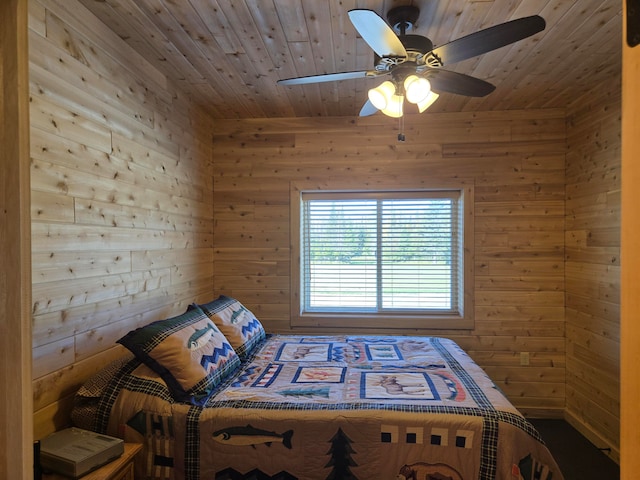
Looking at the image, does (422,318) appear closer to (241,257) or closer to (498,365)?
(498,365)

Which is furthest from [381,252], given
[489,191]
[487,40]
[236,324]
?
[487,40]

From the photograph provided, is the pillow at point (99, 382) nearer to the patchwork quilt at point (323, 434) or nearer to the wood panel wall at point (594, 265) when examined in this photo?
the patchwork quilt at point (323, 434)

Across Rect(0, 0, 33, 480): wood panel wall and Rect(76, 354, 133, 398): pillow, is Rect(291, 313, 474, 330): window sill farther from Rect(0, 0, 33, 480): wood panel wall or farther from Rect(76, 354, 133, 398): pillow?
Rect(0, 0, 33, 480): wood panel wall

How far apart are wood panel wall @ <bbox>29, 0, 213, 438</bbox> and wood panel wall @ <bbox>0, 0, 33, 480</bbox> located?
0.80 meters

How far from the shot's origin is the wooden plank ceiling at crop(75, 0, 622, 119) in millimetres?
1899

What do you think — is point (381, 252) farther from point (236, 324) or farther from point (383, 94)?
point (383, 94)

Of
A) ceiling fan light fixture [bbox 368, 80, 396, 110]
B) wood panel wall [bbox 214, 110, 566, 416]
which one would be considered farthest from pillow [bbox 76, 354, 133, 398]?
ceiling fan light fixture [bbox 368, 80, 396, 110]

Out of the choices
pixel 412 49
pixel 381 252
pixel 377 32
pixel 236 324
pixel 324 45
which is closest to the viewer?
pixel 377 32

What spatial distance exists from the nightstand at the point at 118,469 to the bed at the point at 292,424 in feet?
0.25

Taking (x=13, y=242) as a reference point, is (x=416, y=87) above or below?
above

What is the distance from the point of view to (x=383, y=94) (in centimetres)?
193

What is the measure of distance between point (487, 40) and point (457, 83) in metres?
0.46

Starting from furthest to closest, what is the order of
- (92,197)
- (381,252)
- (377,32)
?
(381,252), (92,197), (377,32)

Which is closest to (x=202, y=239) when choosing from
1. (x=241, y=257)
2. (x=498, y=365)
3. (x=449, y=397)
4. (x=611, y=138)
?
(x=241, y=257)
